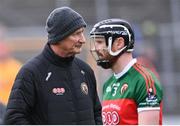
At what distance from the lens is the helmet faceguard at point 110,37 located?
204 inches

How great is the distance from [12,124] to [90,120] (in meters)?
0.58

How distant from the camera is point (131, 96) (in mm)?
4949

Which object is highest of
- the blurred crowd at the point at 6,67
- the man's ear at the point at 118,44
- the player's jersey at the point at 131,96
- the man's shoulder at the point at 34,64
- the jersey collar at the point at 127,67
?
the man's ear at the point at 118,44

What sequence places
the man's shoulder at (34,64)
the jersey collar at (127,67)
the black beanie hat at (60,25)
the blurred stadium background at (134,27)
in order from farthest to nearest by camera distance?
the blurred stadium background at (134,27), the jersey collar at (127,67), the black beanie hat at (60,25), the man's shoulder at (34,64)

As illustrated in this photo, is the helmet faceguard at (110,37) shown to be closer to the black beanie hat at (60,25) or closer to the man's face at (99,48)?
the man's face at (99,48)

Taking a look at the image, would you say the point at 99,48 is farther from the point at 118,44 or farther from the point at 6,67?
the point at 6,67

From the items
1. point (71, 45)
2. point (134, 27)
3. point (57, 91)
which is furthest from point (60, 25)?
point (134, 27)

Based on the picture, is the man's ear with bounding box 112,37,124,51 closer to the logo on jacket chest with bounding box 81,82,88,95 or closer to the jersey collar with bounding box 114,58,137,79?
the jersey collar with bounding box 114,58,137,79

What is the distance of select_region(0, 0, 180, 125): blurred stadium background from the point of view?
13.8 meters

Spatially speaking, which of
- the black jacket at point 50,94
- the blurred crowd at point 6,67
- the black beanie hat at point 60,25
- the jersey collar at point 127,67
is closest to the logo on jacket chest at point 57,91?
the black jacket at point 50,94

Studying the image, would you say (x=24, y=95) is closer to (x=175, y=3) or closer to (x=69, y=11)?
(x=69, y=11)

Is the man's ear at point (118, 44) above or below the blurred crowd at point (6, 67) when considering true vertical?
above

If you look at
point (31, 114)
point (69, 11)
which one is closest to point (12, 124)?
point (31, 114)

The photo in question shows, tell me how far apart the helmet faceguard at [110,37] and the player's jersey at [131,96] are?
4.7 inches
